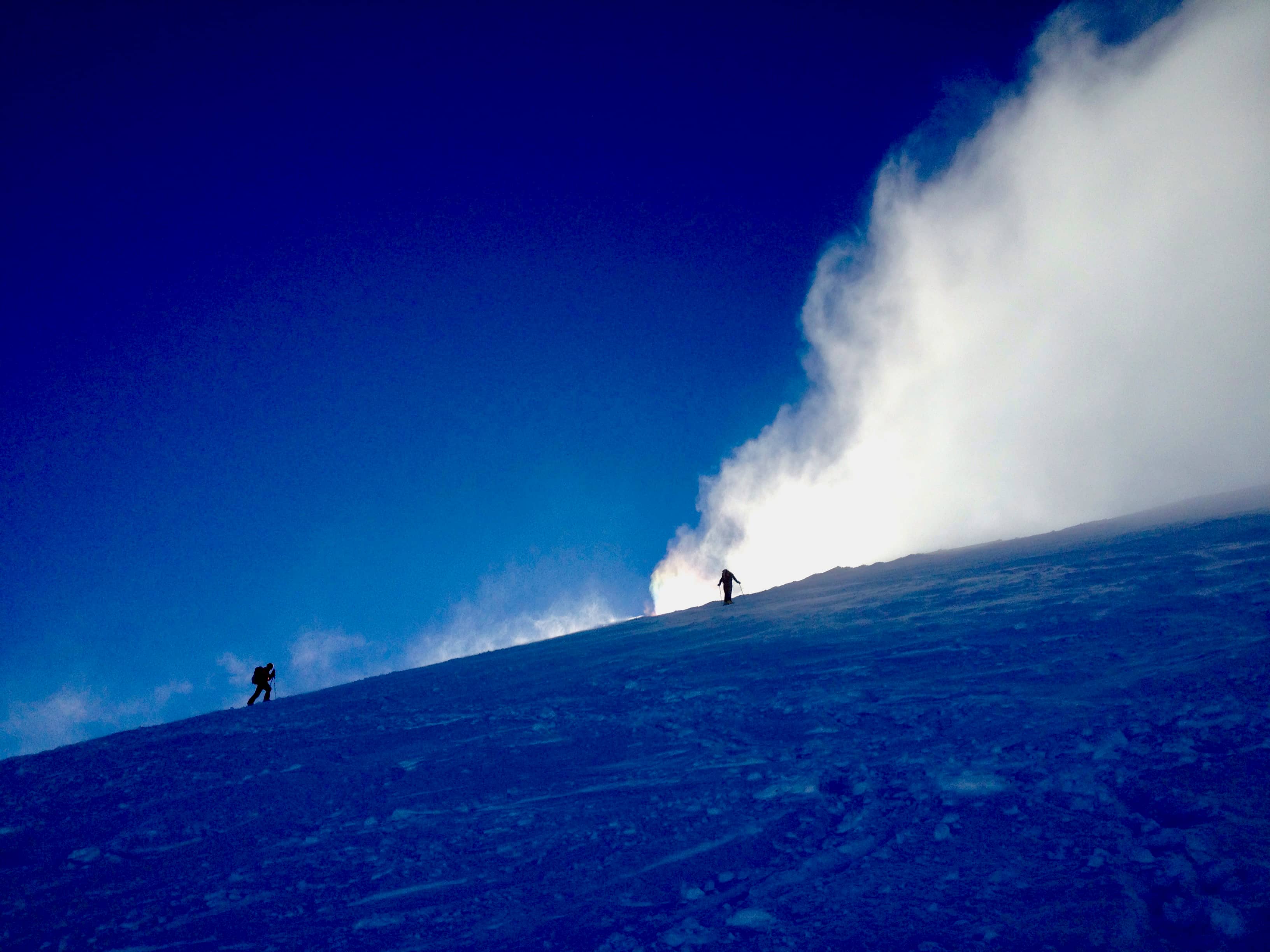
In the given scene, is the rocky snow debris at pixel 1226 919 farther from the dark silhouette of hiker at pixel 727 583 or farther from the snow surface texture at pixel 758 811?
the dark silhouette of hiker at pixel 727 583

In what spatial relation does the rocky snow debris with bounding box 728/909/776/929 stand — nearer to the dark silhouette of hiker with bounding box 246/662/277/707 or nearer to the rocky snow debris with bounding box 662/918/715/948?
the rocky snow debris with bounding box 662/918/715/948

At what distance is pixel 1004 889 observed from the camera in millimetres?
4777

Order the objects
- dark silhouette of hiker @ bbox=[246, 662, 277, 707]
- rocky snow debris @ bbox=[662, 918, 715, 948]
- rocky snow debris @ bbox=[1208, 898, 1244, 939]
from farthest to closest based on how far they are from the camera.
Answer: dark silhouette of hiker @ bbox=[246, 662, 277, 707] < rocky snow debris @ bbox=[662, 918, 715, 948] < rocky snow debris @ bbox=[1208, 898, 1244, 939]

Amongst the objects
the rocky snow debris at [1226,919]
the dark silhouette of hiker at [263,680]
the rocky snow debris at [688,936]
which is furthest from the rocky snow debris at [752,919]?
the dark silhouette of hiker at [263,680]

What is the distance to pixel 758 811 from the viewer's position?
678 centimetres

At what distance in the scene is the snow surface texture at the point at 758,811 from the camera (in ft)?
15.8

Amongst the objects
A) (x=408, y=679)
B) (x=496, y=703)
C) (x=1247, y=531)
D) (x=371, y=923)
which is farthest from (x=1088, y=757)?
(x=408, y=679)

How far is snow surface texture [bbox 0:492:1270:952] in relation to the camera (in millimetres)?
4820

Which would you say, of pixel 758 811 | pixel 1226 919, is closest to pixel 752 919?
pixel 758 811

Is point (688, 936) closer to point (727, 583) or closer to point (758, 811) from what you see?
point (758, 811)

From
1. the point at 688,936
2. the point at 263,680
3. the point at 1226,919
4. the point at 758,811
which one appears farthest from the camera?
the point at 263,680

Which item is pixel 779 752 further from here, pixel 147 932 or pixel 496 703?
pixel 496 703

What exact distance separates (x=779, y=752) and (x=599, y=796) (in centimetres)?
243

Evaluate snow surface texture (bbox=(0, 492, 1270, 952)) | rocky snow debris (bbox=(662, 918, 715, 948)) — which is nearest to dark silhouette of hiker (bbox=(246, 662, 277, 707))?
snow surface texture (bbox=(0, 492, 1270, 952))
